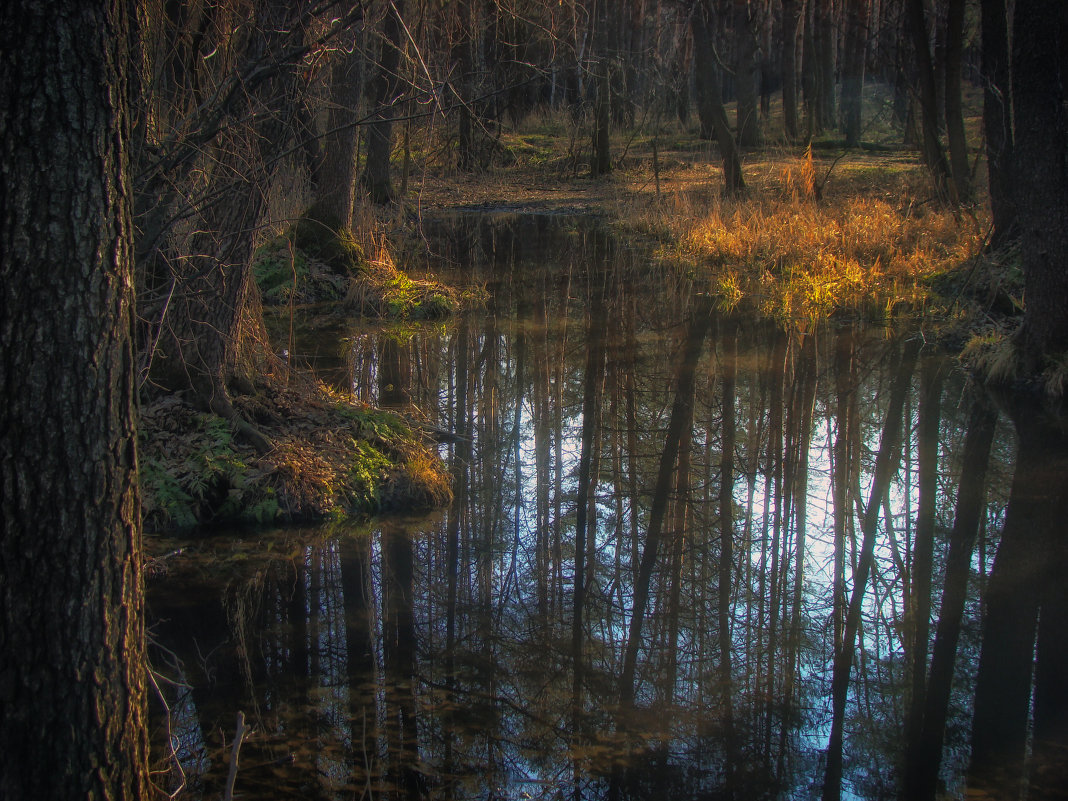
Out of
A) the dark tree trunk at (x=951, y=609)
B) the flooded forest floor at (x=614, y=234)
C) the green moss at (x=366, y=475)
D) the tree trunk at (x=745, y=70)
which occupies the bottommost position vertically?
the dark tree trunk at (x=951, y=609)

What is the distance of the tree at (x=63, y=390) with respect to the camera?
237 cm

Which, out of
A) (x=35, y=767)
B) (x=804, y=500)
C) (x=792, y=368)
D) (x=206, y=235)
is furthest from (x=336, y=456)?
(x=792, y=368)

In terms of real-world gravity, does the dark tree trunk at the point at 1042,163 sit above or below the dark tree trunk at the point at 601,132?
below

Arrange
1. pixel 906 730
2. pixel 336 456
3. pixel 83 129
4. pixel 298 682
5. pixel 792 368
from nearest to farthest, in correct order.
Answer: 1. pixel 83 129
2. pixel 906 730
3. pixel 298 682
4. pixel 336 456
5. pixel 792 368

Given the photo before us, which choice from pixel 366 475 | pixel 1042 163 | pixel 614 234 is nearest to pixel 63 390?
pixel 366 475

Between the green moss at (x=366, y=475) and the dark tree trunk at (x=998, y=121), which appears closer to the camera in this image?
the green moss at (x=366, y=475)

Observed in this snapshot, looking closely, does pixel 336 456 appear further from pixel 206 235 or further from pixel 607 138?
pixel 607 138

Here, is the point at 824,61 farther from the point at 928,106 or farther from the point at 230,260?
the point at 230,260

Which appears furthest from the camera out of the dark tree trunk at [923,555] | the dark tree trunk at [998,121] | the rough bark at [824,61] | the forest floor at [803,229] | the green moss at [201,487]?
the rough bark at [824,61]

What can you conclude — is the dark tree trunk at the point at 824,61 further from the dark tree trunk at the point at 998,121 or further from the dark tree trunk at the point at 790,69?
the dark tree trunk at the point at 998,121

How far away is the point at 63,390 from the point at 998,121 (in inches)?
446

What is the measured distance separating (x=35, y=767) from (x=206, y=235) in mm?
4210

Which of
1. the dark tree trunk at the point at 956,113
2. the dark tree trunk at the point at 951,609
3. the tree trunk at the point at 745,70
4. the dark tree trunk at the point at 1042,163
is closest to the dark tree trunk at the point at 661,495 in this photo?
the dark tree trunk at the point at 951,609

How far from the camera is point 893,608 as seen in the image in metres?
5.00
